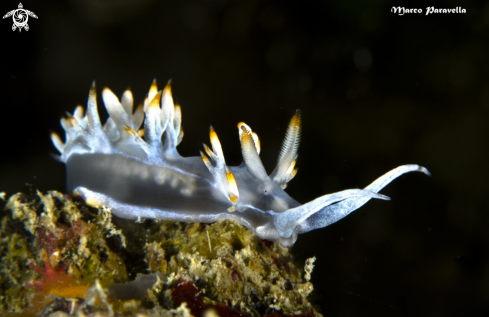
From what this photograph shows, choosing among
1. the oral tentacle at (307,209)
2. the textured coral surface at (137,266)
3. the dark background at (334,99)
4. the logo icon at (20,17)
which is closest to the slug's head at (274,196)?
the oral tentacle at (307,209)

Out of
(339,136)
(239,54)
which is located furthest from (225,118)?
(339,136)

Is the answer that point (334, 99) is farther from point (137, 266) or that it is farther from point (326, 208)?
point (137, 266)

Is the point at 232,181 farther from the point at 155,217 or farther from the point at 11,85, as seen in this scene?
the point at 11,85

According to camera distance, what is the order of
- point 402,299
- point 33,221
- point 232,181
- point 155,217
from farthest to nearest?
point 402,299, point 155,217, point 232,181, point 33,221

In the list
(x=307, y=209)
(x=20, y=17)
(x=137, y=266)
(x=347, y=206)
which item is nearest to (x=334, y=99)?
(x=347, y=206)

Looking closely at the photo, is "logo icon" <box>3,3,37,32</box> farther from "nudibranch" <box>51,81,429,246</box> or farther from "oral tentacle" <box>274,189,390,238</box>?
"oral tentacle" <box>274,189,390,238</box>

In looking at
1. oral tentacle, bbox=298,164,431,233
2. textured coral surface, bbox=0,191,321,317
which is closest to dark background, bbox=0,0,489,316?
oral tentacle, bbox=298,164,431,233
